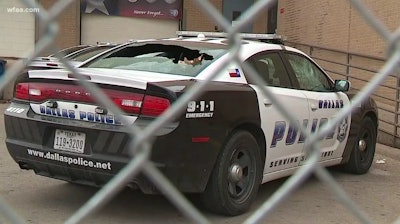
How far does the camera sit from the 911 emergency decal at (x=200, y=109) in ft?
13.9

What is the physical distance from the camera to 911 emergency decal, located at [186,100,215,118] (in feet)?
13.9

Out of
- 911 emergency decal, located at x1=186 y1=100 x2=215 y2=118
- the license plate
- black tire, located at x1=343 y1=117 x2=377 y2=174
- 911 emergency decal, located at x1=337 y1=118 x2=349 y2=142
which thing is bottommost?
black tire, located at x1=343 y1=117 x2=377 y2=174

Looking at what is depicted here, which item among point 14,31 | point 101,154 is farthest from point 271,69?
point 14,31

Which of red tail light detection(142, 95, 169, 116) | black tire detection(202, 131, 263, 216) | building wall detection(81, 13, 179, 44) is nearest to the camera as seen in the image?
red tail light detection(142, 95, 169, 116)

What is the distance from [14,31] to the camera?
1415cm

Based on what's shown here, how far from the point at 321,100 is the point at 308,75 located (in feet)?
1.25

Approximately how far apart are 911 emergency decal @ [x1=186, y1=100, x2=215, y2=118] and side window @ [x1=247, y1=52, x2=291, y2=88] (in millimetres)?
934

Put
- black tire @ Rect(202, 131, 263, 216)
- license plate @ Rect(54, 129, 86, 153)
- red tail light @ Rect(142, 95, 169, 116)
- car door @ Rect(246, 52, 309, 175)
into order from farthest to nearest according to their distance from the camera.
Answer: car door @ Rect(246, 52, 309, 175) < black tire @ Rect(202, 131, 263, 216) < license plate @ Rect(54, 129, 86, 153) < red tail light @ Rect(142, 95, 169, 116)

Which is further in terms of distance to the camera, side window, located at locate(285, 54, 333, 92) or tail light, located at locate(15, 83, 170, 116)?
side window, located at locate(285, 54, 333, 92)

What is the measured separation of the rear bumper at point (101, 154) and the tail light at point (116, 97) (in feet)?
0.41

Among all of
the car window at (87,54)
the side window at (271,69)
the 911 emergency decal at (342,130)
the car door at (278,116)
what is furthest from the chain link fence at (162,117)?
the car window at (87,54)

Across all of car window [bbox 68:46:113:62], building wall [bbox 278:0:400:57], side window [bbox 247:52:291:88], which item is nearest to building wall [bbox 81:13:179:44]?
building wall [bbox 278:0:400:57]

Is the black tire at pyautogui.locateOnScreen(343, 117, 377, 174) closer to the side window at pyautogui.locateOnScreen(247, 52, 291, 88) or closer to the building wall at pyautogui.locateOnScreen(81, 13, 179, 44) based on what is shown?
the side window at pyautogui.locateOnScreen(247, 52, 291, 88)

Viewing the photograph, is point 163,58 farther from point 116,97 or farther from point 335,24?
point 335,24
